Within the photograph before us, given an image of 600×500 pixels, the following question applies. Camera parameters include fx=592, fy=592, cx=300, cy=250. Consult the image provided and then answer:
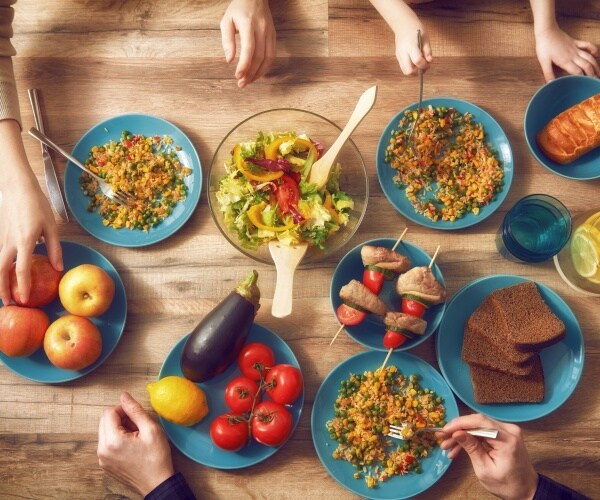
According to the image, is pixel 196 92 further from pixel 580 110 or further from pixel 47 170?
pixel 580 110

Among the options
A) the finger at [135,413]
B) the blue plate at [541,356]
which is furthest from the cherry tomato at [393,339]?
the finger at [135,413]

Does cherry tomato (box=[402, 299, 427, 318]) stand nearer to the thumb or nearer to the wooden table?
the wooden table

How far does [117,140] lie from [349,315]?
2.91 ft

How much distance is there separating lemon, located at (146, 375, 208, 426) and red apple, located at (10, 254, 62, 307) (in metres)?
0.40

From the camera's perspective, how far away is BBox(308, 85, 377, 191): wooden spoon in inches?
63.7

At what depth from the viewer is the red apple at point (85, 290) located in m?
1.65

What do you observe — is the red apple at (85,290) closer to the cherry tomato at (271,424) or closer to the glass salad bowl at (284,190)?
the glass salad bowl at (284,190)

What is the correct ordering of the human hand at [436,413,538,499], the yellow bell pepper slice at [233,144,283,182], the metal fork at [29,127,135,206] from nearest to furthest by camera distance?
the human hand at [436,413,538,499] < the yellow bell pepper slice at [233,144,283,182] < the metal fork at [29,127,135,206]

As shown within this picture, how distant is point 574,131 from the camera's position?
173 cm

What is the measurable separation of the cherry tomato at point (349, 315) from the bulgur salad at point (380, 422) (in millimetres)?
177

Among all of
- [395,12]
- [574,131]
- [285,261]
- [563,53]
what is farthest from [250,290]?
[563,53]

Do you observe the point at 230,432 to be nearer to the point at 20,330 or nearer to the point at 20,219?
the point at 20,330

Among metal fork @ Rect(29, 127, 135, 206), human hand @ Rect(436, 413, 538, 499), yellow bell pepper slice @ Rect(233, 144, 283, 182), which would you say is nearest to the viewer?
human hand @ Rect(436, 413, 538, 499)

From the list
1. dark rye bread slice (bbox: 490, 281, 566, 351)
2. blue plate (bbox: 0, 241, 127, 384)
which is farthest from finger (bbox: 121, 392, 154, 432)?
dark rye bread slice (bbox: 490, 281, 566, 351)
